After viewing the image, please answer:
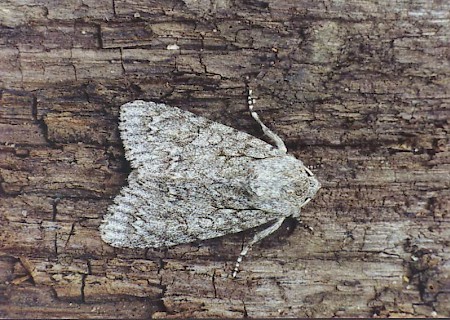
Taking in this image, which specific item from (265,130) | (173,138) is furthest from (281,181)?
(173,138)

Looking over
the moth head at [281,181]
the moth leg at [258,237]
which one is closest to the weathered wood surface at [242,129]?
the moth leg at [258,237]

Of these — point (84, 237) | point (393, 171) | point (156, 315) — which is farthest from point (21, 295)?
point (393, 171)

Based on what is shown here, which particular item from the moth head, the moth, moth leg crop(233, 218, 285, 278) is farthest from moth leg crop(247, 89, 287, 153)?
moth leg crop(233, 218, 285, 278)

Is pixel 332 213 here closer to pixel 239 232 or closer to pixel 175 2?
pixel 239 232

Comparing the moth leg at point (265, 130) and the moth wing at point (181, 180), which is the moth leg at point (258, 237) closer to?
the moth wing at point (181, 180)

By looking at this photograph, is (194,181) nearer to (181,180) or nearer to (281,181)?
(181,180)
